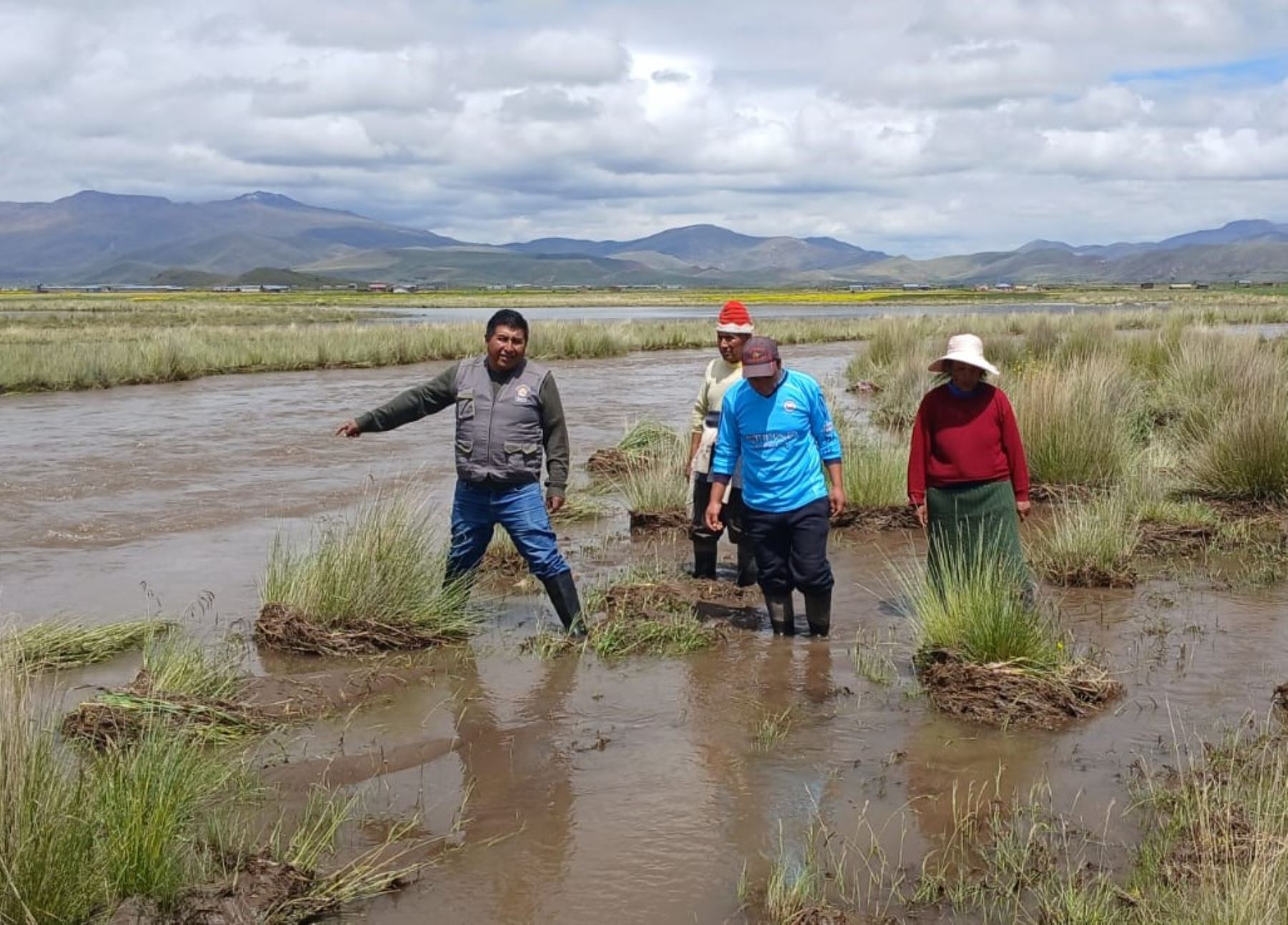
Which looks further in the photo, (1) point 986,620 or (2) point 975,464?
(2) point 975,464

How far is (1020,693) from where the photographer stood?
5.26 m

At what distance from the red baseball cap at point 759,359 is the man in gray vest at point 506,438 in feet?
3.32

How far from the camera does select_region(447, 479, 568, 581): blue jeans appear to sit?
6238 millimetres

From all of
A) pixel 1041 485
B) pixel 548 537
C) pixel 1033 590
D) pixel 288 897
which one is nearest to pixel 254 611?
pixel 548 537

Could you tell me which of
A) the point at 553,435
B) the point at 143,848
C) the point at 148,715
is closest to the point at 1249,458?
the point at 553,435

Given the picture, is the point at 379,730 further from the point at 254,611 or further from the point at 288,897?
the point at 254,611

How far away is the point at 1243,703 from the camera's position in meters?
5.33

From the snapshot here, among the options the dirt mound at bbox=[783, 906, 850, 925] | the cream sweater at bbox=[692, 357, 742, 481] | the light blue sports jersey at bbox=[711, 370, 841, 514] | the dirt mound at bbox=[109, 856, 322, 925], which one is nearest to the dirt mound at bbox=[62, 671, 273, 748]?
the dirt mound at bbox=[109, 856, 322, 925]

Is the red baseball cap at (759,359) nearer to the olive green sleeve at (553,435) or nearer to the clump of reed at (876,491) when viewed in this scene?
the olive green sleeve at (553,435)

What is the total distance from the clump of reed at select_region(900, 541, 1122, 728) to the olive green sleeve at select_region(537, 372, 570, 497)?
78.5 inches

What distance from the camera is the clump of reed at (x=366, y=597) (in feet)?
20.8

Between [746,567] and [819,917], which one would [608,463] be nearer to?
[746,567]

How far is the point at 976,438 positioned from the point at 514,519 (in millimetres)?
2453

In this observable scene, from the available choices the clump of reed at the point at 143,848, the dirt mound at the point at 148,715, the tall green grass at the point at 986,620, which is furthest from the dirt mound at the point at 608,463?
the clump of reed at the point at 143,848
